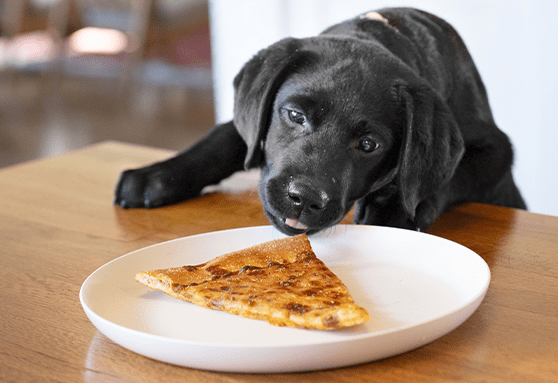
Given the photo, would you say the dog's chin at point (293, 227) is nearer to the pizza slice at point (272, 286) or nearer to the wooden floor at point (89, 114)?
the pizza slice at point (272, 286)

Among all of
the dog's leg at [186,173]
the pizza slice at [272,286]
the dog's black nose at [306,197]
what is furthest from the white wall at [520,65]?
the pizza slice at [272,286]

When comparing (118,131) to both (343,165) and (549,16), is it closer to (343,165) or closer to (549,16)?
(549,16)

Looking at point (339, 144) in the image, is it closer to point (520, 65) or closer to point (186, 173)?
point (186, 173)

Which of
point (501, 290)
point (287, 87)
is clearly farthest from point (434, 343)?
point (287, 87)

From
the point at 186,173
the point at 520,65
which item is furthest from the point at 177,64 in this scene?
the point at 186,173

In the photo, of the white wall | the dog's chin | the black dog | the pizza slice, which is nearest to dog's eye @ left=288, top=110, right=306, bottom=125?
the black dog

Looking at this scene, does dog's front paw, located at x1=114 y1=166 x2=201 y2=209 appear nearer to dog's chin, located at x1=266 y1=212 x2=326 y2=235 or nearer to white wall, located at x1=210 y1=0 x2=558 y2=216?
dog's chin, located at x1=266 y1=212 x2=326 y2=235
